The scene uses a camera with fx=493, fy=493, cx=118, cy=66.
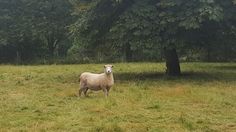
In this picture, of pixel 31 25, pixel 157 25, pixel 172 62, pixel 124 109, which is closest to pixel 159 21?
pixel 157 25

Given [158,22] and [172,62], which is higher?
[158,22]

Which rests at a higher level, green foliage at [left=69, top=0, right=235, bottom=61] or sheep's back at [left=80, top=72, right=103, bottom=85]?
green foliage at [left=69, top=0, right=235, bottom=61]

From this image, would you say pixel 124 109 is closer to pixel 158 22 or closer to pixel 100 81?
pixel 100 81

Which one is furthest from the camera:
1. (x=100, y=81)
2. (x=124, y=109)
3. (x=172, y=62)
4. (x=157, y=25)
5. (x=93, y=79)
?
(x=172, y=62)

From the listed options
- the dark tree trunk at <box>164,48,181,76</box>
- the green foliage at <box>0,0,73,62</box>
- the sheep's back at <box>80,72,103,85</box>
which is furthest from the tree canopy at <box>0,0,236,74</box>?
the green foliage at <box>0,0,73,62</box>

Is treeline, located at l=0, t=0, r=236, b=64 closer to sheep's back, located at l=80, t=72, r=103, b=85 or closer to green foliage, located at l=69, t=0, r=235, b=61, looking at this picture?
green foliage, located at l=69, t=0, r=235, b=61

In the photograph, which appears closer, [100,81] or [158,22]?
[100,81]

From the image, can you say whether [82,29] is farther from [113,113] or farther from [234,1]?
[113,113]

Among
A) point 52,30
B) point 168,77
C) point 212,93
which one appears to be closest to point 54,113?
point 212,93

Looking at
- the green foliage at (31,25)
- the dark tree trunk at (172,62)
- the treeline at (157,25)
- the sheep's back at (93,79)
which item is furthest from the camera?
the green foliage at (31,25)

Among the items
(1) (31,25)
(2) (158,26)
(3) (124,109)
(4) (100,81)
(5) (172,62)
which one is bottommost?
(3) (124,109)

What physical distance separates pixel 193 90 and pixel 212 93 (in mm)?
1207

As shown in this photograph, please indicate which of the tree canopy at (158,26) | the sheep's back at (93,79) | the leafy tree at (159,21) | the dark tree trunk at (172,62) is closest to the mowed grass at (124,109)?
the sheep's back at (93,79)

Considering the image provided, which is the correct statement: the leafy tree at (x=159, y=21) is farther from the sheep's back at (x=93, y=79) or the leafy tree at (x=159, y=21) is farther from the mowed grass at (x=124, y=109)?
the sheep's back at (x=93, y=79)
